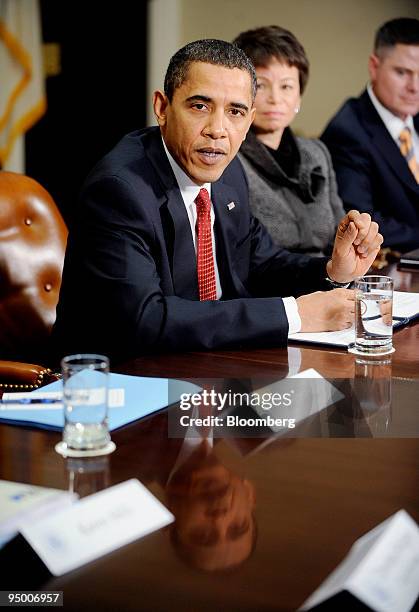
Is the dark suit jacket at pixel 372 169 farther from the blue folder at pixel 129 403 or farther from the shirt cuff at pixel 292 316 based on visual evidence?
the blue folder at pixel 129 403

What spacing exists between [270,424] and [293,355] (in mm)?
450

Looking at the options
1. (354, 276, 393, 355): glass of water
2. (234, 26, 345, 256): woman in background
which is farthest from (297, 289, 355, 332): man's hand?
(234, 26, 345, 256): woman in background

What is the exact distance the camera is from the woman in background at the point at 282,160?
126 inches

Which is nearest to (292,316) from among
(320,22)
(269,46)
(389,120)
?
(269,46)

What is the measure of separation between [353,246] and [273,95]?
51.4 inches

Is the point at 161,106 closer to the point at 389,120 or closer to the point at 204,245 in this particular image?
the point at 204,245

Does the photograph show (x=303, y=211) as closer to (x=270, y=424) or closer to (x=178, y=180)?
(x=178, y=180)

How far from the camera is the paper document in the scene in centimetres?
183

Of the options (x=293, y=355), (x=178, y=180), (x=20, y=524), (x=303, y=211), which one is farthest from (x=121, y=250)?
(x=303, y=211)

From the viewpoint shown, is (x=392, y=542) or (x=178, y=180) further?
(x=178, y=180)

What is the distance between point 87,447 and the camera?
1202mm

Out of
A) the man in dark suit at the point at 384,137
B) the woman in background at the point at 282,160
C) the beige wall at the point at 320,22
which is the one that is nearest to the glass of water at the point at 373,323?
the woman in background at the point at 282,160

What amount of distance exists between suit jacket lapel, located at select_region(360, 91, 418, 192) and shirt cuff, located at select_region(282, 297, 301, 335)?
2.16m

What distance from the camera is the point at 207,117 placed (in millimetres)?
2154
